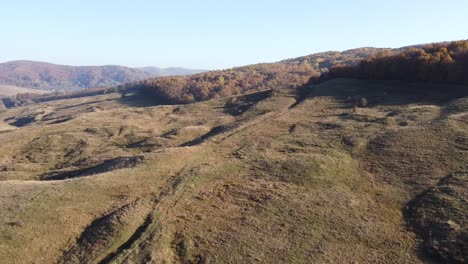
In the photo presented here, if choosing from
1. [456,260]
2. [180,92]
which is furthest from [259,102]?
[180,92]

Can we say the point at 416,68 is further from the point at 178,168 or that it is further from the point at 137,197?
the point at 137,197

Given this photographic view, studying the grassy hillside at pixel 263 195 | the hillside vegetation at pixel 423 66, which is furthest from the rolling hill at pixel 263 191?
the hillside vegetation at pixel 423 66

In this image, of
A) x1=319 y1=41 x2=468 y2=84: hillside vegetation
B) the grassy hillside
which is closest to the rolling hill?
the grassy hillside

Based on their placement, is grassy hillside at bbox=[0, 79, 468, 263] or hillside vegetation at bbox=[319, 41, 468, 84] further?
hillside vegetation at bbox=[319, 41, 468, 84]

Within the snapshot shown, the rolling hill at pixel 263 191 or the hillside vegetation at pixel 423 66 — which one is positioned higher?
the hillside vegetation at pixel 423 66

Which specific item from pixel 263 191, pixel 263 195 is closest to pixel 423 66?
pixel 263 191

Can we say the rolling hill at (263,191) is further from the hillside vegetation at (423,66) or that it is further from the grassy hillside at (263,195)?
the hillside vegetation at (423,66)

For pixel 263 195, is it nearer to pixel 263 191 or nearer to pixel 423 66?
pixel 263 191

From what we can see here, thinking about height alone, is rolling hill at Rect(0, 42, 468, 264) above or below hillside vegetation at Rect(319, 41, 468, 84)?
below

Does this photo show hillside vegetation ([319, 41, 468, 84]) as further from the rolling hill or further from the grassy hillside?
the grassy hillside
